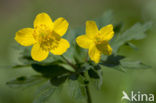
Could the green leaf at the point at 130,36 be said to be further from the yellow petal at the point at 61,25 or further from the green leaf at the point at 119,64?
the yellow petal at the point at 61,25

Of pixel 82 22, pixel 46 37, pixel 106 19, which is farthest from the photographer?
pixel 82 22

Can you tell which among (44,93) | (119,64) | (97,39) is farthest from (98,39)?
(44,93)

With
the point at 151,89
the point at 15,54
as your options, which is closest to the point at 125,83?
the point at 151,89

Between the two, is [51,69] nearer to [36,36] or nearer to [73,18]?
[36,36]

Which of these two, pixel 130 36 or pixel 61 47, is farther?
pixel 130 36

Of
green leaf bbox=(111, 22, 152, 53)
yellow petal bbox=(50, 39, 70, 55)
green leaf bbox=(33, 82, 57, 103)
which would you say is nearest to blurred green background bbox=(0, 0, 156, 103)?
green leaf bbox=(33, 82, 57, 103)

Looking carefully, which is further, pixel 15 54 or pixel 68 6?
pixel 68 6

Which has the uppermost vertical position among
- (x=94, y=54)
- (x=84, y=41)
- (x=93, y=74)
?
(x=84, y=41)

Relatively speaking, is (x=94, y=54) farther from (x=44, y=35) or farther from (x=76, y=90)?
(x=44, y=35)
